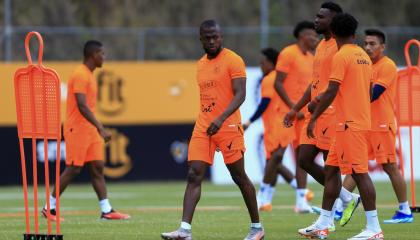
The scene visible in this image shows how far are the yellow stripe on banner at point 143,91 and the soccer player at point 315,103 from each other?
12.2 metres

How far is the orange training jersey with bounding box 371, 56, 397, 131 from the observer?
15.1 metres

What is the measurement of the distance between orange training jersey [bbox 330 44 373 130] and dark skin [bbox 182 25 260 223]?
3.43 ft

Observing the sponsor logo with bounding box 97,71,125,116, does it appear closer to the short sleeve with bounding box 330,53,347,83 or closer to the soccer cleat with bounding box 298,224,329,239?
the soccer cleat with bounding box 298,224,329,239

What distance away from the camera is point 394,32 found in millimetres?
29312

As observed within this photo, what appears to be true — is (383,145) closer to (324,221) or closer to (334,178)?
(334,178)

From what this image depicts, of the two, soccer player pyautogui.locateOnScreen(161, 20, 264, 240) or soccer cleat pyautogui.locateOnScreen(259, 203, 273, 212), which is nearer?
soccer player pyautogui.locateOnScreen(161, 20, 264, 240)

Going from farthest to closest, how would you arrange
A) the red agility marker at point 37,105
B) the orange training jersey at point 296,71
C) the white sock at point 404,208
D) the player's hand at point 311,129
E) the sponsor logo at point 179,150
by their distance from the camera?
the sponsor logo at point 179,150 < the orange training jersey at point 296,71 < the white sock at point 404,208 < the player's hand at point 311,129 < the red agility marker at point 37,105

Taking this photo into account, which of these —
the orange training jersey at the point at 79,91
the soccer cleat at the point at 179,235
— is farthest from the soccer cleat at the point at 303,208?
the soccer cleat at the point at 179,235

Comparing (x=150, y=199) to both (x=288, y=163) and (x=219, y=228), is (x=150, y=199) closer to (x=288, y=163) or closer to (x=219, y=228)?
(x=288, y=163)

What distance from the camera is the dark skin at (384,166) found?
15.2 metres

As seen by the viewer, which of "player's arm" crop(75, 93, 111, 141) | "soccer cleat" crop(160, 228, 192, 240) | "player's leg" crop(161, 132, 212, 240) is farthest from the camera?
"player's arm" crop(75, 93, 111, 141)

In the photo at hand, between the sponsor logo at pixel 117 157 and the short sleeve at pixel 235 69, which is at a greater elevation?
the short sleeve at pixel 235 69

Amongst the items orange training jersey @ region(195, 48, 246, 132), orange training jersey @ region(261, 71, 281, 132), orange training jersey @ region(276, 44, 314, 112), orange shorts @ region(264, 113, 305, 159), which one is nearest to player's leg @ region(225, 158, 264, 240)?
orange training jersey @ region(195, 48, 246, 132)

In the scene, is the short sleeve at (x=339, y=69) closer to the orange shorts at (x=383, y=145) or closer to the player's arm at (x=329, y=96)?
the player's arm at (x=329, y=96)
